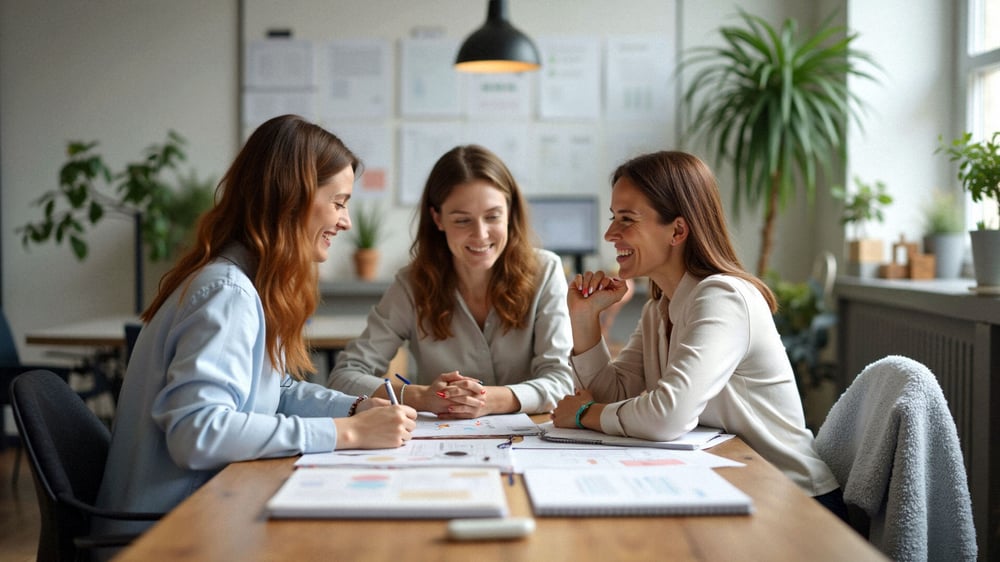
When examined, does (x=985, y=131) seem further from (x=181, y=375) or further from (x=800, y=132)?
(x=181, y=375)

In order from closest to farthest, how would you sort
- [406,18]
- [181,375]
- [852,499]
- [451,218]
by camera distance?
[181,375], [852,499], [451,218], [406,18]

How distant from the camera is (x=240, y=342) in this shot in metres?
1.50

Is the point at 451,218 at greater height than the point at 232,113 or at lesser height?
lesser

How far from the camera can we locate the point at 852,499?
159cm

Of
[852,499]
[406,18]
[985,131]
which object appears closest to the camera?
[852,499]

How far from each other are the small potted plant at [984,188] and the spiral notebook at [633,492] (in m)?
1.55

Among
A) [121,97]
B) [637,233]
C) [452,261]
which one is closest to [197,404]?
[637,233]

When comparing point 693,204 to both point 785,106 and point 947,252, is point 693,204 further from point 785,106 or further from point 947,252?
point 785,106

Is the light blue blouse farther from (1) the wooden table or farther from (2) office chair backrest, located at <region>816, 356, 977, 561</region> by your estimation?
(2) office chair backrest, located at <region>816, 356, 977, 561</region>

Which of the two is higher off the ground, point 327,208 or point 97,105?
point 97,105

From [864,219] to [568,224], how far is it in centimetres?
156

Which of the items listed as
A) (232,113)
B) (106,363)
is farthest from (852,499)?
(232,113)

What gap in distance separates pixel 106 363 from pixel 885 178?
3.79 meters

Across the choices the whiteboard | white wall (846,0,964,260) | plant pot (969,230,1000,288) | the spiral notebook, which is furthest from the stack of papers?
the whiteboard
